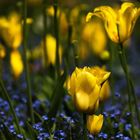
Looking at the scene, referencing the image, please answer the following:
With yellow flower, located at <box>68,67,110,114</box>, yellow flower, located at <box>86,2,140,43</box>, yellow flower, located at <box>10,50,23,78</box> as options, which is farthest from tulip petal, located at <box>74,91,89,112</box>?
yellow flower, located at <box>10,50,23,78</box>

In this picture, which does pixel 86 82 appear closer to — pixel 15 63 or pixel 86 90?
pixel 86 90

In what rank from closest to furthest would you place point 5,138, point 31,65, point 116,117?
1. point 5,138
2. point 116,117
3. point 31,65

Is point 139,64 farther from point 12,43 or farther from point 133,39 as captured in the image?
point 12,43

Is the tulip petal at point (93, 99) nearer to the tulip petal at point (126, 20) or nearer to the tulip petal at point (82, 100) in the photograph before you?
the tulip petal at point (82, 100)

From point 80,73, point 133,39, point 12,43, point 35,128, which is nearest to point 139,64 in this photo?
point 133,39

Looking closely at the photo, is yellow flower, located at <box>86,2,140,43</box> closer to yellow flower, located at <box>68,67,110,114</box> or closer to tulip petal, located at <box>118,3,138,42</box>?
tulip petal, located at <box>118,3,138,42</box>

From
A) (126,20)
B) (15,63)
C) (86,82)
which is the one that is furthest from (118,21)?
(15,63)

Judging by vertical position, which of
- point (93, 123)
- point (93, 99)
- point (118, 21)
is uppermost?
point (118, 21)
